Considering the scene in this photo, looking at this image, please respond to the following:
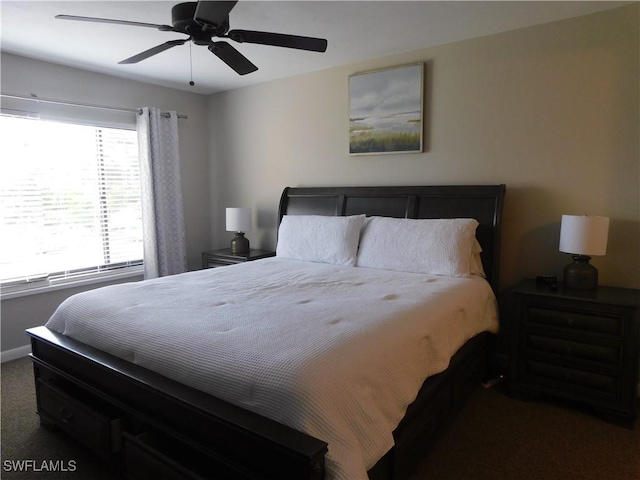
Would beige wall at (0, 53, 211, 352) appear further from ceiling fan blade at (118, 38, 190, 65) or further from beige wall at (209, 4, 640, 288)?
beige wall at (209, 4, 640, 288)

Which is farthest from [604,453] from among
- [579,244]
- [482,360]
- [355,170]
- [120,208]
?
[120,208]

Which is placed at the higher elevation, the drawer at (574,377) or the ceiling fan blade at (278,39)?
the ceiling fan blade at (278,39)

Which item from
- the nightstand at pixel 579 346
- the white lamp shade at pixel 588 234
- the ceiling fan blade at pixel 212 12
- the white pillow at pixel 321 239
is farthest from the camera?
the white pillow at pixel 321 239

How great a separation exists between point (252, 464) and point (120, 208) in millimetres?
3458

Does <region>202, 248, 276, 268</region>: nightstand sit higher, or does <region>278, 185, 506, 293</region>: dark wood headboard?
<region>278, 185, 506, 293</region>: dark wood headboard

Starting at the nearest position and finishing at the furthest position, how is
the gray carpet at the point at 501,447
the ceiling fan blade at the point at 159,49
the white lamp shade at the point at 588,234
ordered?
the gray carpet at the point at 501,447
the ceiling fan blade at the point at 159,49
the white lamp shade at the point at 588,234

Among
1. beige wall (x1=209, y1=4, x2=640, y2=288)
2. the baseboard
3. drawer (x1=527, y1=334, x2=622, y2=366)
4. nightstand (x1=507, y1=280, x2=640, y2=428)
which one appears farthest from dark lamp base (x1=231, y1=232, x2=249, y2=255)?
drawer (x1=527, y1=334, x2=622, y2=366)

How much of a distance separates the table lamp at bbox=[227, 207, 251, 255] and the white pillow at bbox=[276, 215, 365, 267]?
2.14ft

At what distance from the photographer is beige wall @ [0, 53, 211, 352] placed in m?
3.41

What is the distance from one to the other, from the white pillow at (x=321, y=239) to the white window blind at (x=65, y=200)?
1724 millimetres

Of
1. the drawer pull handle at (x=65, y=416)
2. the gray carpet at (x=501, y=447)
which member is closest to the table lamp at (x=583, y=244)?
the gray carpet at (x=501, y=447)

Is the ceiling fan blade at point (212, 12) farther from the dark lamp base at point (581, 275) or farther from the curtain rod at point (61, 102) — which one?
the dark lamp base at point (581, 275)

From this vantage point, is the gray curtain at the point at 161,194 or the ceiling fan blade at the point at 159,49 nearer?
the ceiling fan blade at the point at 159,49

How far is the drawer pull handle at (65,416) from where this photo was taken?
2093 mm
